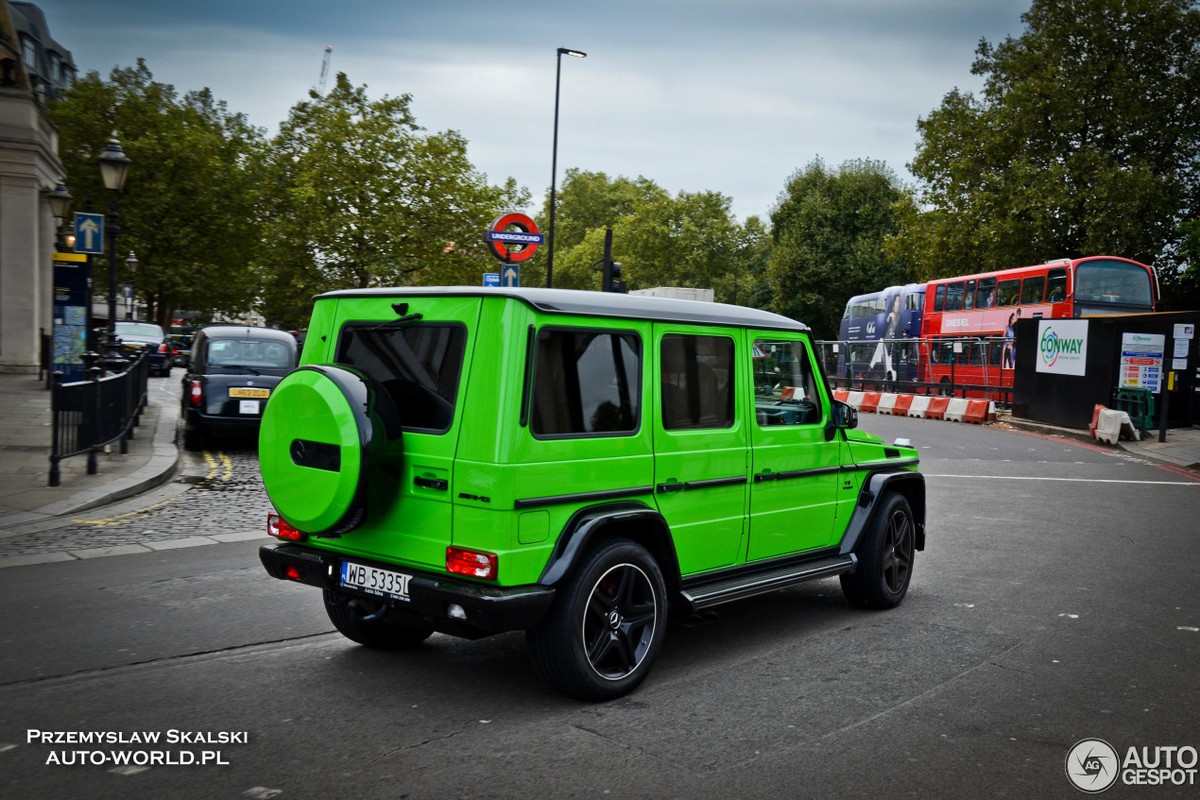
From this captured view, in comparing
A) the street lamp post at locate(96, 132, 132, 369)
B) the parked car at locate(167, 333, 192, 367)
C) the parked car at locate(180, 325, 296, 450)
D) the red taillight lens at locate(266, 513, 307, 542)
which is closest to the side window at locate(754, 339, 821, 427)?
the red taillight lens at locate(266, 513, 307, 542)

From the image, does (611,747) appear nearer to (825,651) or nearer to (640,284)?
(825,651)

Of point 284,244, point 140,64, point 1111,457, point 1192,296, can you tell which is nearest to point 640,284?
point 140,64

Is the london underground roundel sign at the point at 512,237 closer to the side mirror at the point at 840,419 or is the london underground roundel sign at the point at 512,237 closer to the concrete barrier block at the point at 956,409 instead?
the side mirror at the point at 840,419

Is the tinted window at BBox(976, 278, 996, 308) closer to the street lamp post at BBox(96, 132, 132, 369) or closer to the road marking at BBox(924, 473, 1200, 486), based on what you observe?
the road marking at BBox(924, 473, 1200, 486)

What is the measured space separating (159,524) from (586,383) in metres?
6.00

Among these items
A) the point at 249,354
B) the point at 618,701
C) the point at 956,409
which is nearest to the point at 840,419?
the point at 618,701

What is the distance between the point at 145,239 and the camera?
159 feet

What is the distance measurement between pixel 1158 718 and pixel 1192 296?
3797 cm

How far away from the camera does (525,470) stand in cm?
445

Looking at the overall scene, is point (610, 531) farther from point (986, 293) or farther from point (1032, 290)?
point (986, 293)

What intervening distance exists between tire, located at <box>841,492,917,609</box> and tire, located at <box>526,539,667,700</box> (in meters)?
2.07

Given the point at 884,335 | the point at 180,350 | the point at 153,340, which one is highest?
the point at 884,335

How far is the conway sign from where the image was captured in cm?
2236

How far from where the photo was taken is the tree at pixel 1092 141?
3469 cm
